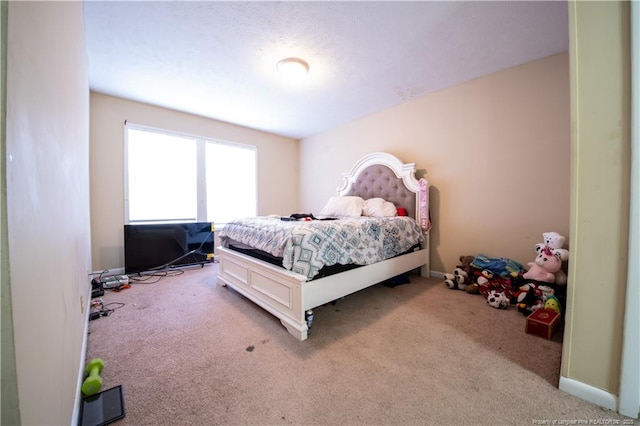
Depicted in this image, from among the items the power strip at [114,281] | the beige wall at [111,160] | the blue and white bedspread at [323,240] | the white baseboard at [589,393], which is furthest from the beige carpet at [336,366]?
the beige wall at [111,160]

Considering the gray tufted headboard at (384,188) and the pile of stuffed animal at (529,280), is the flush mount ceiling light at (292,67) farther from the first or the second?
the pile of stuffed animal at (529,280)

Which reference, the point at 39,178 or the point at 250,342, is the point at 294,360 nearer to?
the point at 250,342

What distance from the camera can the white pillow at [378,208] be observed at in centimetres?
291

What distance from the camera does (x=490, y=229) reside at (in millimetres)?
2555

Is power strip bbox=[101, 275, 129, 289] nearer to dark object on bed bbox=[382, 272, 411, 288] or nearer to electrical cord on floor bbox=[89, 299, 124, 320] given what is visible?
electrical cord on floor bbox=[89, 299, 124, 320]

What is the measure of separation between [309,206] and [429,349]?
11.3ft

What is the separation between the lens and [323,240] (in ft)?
5.68

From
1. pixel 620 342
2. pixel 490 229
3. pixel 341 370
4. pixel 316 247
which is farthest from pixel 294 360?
pixel 490 229

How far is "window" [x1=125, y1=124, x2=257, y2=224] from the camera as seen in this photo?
3.22 m

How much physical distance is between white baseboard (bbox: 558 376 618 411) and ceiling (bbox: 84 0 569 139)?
2.32 m

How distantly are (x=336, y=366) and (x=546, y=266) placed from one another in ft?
6.51

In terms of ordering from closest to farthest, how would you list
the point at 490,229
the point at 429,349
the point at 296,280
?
1. the point at 429,349
2. the point at 296,280
3. the point at 490,229

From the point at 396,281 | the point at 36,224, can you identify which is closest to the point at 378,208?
the point at 396,281

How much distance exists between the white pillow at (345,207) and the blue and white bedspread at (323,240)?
26.3 inches
